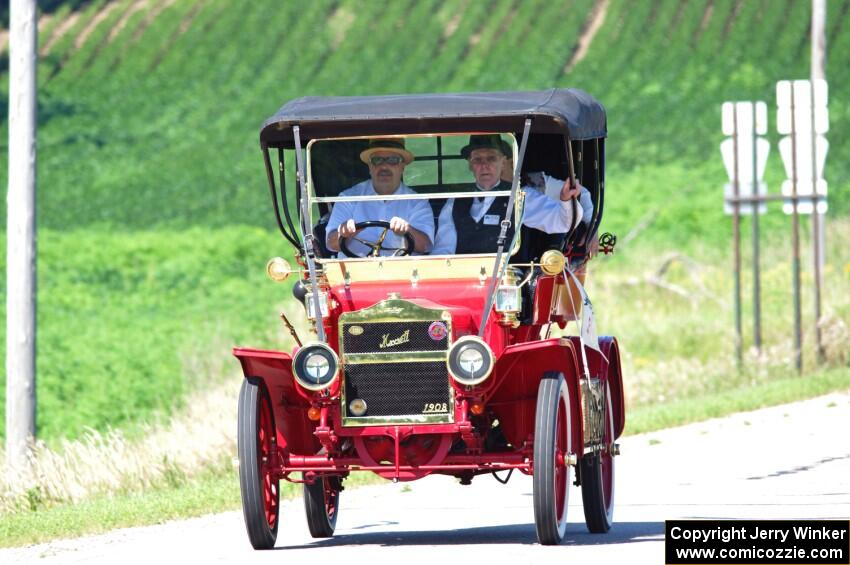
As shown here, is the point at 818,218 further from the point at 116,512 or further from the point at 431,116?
the point at 431,116

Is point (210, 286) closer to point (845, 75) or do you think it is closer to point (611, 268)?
point (611, 268)

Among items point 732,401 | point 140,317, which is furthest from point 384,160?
point 140,317

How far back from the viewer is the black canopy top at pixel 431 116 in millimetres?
11422

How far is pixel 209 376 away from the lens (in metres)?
26.5

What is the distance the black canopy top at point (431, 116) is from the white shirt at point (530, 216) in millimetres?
451

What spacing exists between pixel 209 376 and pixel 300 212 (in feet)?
48.5

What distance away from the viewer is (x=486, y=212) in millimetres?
11742

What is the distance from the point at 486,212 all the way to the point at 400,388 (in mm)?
1475

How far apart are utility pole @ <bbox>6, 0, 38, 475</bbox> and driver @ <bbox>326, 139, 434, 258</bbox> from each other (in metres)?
6.06

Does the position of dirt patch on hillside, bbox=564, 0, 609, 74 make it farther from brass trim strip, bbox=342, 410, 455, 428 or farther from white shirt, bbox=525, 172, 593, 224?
brass trim strip, bbox=342, 410, 455, 428

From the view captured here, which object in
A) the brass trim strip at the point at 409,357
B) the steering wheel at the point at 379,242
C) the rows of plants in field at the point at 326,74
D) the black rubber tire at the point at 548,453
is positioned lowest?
the black rubber tire at the point at 548,453

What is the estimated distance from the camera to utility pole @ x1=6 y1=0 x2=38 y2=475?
17297 mm

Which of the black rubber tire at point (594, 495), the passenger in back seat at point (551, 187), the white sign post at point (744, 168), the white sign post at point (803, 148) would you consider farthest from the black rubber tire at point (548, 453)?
the white sign post at point (803, 148)

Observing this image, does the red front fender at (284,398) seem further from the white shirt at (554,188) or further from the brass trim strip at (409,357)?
the white shirt at (554,188)
